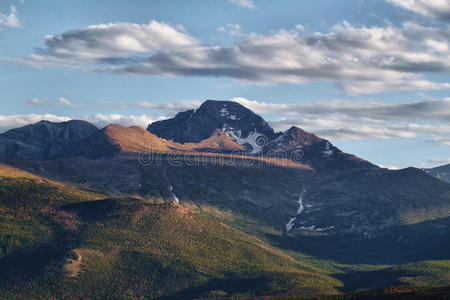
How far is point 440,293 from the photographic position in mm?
183375

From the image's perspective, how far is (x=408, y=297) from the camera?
199750 millimetres

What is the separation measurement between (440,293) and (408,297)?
1781 cm

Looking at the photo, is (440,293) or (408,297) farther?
(408,297)
